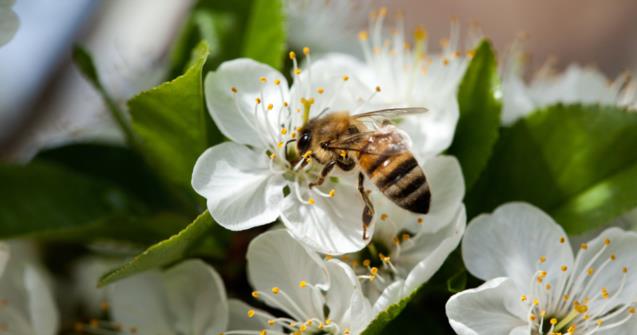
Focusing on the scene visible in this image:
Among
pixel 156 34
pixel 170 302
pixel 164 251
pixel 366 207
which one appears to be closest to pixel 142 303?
pixel 170 302

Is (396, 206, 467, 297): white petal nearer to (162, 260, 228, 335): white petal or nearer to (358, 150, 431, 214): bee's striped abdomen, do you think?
(358, 150, 431, 214): bee's striped abdomen

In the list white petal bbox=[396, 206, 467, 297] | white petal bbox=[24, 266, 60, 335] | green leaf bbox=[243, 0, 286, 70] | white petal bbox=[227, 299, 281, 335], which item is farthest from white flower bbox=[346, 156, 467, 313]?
white petal bbox=[24, 266, 60, 335]

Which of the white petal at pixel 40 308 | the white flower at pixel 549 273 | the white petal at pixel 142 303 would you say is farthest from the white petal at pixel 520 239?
the white petal at pixel 40 308

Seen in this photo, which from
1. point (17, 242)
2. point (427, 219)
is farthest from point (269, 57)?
point (17, 242)

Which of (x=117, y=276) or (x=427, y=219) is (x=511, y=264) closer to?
(x=427, y=219)

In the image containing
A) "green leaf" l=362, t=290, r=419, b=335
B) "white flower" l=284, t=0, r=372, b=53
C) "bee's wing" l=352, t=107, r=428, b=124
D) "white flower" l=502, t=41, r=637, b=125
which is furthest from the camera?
"white flower" l=284, t=0, r=372, b=53

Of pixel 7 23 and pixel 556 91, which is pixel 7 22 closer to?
pixel 7 23

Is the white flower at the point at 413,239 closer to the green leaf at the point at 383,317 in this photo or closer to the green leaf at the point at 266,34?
the green leaf at the point at 383,317
